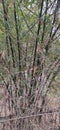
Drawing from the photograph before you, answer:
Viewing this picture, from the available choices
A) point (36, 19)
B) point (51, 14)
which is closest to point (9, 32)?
point (36, 19)

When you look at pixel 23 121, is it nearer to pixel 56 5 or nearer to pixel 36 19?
pixel 36 19

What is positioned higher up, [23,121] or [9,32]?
[9,32]

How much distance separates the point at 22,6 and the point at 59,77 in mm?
862

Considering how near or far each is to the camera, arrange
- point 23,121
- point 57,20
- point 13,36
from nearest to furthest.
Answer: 1. point 57,20
2. point 13,36
3. point 23,121

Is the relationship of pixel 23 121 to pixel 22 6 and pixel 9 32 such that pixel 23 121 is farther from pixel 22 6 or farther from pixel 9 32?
pixel 22 6

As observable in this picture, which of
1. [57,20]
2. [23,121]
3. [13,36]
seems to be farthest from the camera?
Result: [23,121]

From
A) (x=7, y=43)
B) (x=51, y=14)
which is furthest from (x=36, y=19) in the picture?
(x=7, y=43)

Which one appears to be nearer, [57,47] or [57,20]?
[57,20]

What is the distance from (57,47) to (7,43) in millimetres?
493

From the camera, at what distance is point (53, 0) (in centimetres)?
214

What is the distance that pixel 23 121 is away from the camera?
7.81 feet

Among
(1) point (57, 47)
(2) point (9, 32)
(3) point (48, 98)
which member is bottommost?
(3) point (48, 98)

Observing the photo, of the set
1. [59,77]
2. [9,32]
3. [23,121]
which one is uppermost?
[9,32]

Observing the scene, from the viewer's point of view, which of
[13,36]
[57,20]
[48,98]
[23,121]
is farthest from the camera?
[48,98]
